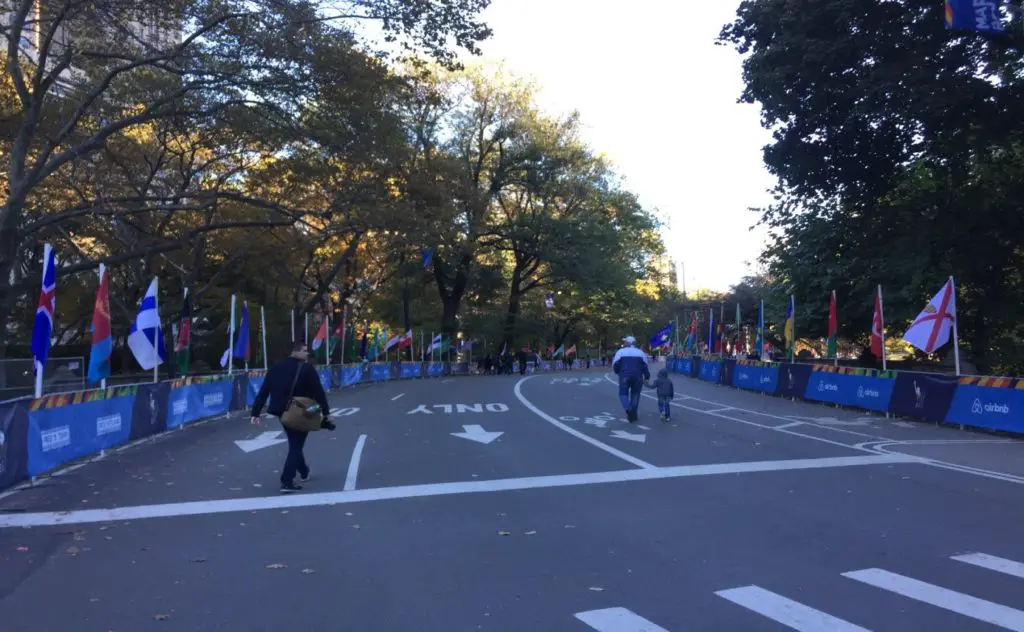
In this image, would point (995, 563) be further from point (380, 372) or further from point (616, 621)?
point (380, 372)

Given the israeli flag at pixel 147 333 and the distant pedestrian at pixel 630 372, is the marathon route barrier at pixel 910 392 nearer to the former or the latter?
the distant pedestrian at pixel 630 372

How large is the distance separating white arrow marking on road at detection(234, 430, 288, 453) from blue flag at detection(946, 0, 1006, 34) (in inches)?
574

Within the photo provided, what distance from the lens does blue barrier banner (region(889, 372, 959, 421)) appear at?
16734 millimetres

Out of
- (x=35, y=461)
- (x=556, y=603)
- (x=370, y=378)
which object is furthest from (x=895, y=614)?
(x=370, y=378)

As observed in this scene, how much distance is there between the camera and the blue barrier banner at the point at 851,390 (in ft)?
63.3

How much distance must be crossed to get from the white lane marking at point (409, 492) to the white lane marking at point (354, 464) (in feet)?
1.56

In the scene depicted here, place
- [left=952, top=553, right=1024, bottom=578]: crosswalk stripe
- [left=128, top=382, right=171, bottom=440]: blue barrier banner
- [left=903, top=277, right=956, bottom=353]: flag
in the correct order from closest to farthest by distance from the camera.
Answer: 1. [left=952, top=553, right=1024, bottom=578]: crosswalk stripe
2. [left=128, top=382, right=171, bottom=440]: blue barrier banner
3. [left=903, top=277, right=956, bottom=353]: flag

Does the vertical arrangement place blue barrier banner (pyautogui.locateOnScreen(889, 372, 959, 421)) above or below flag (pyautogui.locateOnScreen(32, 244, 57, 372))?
below

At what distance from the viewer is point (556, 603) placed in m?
5.25

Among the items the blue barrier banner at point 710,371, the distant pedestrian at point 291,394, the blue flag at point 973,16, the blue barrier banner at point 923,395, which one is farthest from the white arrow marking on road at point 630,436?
the blue barrier banner at point 710,371

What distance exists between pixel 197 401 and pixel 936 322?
624 inches

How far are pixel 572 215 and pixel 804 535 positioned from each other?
52465 mm

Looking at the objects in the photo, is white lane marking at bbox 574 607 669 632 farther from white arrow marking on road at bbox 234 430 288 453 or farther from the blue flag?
the blue flag

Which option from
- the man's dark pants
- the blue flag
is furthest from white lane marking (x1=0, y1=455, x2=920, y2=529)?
the blue flag
